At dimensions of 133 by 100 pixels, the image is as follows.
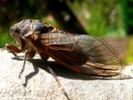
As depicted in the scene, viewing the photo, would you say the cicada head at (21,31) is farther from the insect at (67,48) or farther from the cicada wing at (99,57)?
the cicada wing at (99,57)

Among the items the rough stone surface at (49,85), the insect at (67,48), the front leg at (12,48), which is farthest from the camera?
the front leg at (12,48)

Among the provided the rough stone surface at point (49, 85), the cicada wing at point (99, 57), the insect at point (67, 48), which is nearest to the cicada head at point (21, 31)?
the insect at point (67, 48)

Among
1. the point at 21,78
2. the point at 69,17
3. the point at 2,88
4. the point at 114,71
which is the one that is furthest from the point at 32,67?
the point at 69,17

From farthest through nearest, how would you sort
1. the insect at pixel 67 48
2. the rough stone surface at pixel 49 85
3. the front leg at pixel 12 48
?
the front leg at pixel 12 48
the insect at pixel 67 48
the rough stone surface at pixel 49 85

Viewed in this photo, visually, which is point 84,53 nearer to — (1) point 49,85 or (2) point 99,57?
(2) point 99,57

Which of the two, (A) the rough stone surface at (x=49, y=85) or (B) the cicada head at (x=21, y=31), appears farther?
(B) the cicada head at (x=21, y=31)

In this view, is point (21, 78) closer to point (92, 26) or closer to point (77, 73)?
point (77, 73)

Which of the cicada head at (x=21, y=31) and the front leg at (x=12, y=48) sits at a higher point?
the cicada head at (x=21, y=31)
